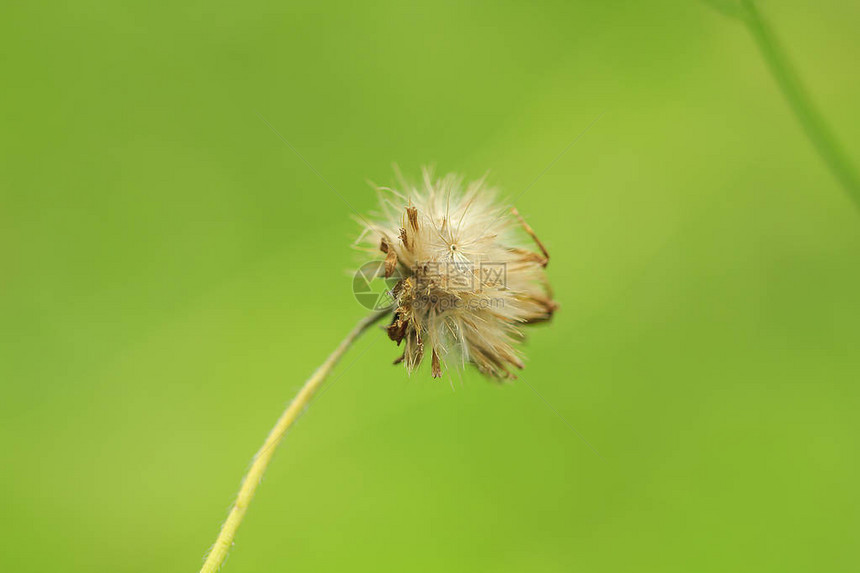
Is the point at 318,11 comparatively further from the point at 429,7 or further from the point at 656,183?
the point at 656,183

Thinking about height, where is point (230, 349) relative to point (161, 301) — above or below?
below

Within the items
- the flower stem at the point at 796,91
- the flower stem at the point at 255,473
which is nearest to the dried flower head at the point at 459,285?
the flower stem at the point at 255,473

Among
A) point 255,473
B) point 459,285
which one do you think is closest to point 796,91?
point 459,285

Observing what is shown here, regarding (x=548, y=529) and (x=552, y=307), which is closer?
(x=552, y=307)

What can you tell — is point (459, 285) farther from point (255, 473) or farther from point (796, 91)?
point (796, 91)

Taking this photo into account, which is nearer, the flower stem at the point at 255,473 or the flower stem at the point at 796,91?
the flower stem at the point at 255,473

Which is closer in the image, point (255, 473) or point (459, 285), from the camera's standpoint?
point (255, 473)

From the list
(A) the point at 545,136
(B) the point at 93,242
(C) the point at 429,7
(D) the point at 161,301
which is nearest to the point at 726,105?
(A) the point at 545,136

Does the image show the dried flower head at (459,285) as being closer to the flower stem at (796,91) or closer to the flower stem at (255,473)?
the flower stem at (255,473)
